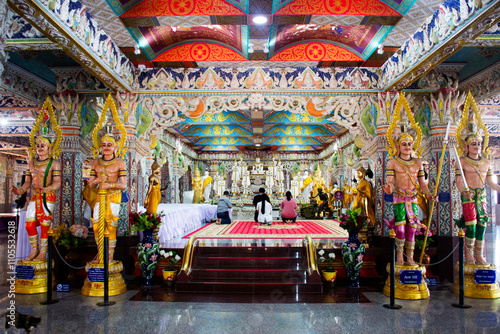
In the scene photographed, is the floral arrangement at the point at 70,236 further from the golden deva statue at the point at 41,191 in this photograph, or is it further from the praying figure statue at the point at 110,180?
the praying figure statue at the point at 110,180

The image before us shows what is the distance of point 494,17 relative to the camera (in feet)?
12.2

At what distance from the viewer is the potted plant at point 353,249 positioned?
5879 mm

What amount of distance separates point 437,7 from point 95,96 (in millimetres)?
6599

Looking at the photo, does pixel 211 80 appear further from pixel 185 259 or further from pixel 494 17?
pixel 494 17

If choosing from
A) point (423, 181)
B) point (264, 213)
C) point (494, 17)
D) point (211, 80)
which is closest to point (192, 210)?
A: point (264, 213)

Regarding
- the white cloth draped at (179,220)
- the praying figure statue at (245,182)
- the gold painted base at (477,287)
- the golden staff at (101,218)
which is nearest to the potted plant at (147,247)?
the golden staff at (101,218)

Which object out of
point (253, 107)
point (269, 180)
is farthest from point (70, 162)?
point (269, 180)

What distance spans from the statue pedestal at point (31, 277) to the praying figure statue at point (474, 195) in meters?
7.32

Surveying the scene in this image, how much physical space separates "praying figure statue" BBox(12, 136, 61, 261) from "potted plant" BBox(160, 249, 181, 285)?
208 centimetres

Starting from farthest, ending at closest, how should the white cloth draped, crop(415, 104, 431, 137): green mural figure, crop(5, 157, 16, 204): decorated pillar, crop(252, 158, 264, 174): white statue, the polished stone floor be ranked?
crop(252, 158, 264, 174): white statue
crop(5, 157, 16, 204): decorated pillar
the white cloth draped
crop(415, 104, 431, 137): green mural figure
the polished stone floor

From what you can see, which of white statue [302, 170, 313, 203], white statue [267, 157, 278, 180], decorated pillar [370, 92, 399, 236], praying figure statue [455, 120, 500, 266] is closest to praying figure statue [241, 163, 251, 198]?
white statue [267, 157, 278, 180]

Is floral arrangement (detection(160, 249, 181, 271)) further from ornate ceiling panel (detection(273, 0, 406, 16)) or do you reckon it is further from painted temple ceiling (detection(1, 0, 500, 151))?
ornate ceiling panel (detection(273, 0, 406, 16))

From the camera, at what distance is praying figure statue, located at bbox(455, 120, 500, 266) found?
5.38m

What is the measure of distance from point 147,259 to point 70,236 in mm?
1633
